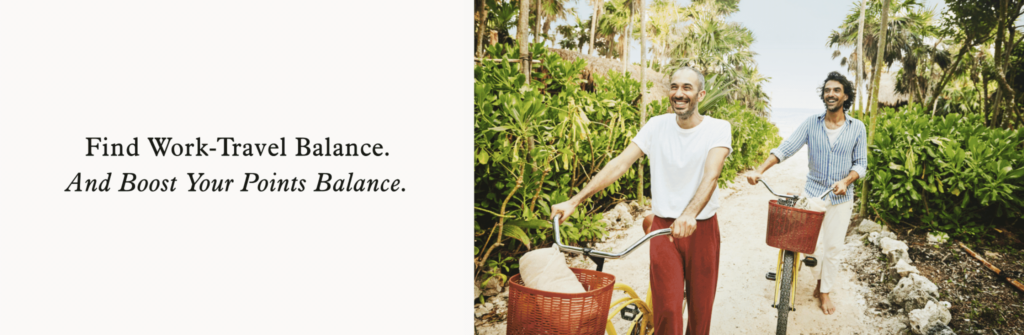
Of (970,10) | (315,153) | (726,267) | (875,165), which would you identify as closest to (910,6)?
(970,10)

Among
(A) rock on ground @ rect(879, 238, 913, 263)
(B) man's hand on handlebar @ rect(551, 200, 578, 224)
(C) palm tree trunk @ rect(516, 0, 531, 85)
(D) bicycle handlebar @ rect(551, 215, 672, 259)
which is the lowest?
(A) rock on ground @ rect(879, 238, 913, 263)

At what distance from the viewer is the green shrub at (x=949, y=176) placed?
3367 mm

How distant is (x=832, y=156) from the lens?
2809 millimetres

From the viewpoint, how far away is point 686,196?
190 centimetres

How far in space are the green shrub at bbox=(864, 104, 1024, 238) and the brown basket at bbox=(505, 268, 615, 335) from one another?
12.0 ft

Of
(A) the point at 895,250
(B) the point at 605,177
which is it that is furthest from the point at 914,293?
(B) the point at 605,177

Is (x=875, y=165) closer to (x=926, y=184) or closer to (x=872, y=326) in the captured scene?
(x=926, y=184)

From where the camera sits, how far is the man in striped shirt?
277cm

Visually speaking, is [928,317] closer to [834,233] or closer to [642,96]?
[834,233]

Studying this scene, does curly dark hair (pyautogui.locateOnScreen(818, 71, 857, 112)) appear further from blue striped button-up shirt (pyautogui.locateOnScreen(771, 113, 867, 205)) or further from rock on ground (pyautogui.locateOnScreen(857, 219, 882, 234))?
rock on ground (pyautogui.locateOnScreen(857, 219, 882, 234))

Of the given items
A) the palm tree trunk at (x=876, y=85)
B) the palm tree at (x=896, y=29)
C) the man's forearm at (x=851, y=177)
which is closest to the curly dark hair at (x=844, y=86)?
the man's forearm at (x=851, y=177)

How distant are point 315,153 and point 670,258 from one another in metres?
1.41

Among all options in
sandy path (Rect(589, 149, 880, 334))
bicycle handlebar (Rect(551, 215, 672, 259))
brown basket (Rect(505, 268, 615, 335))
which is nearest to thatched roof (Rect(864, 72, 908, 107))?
sandy path (Rect(589, 149, 880, 334))

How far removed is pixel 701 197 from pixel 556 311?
782 millimetres
